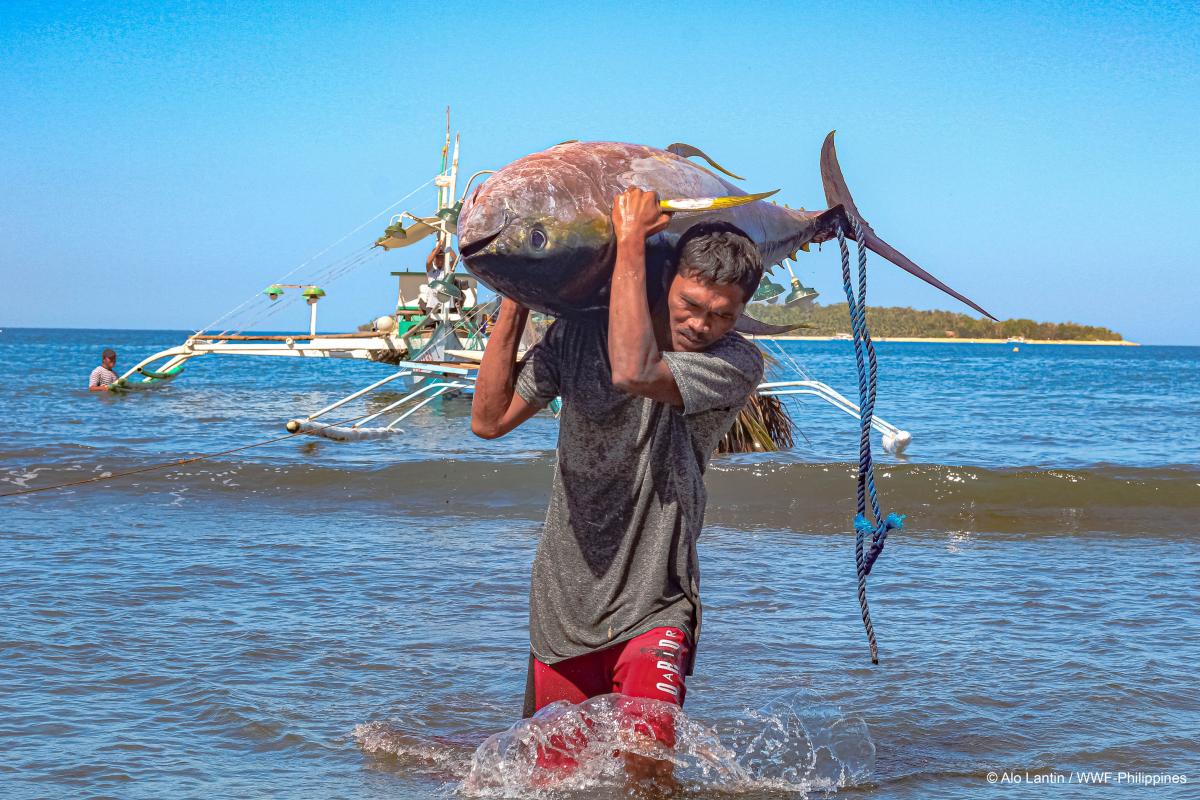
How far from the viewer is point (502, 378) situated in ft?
9.09

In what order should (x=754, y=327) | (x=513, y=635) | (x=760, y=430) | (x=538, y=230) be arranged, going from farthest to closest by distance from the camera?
A: 1. (x=760, y=430)
2. (x=513, y=635)
3. (x=754, y=327)
4. (x=538, y=230)

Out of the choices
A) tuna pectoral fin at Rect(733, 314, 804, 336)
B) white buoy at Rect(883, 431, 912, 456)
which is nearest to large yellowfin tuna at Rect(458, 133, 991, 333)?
tuna pectoral fin at Rect(733, 314, 804, 336)

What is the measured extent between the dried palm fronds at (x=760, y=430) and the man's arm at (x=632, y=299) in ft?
36.4

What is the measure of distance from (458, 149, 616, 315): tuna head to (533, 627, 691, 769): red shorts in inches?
34.6

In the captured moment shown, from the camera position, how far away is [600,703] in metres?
2.81

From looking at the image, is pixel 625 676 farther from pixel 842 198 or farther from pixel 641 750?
pixel 842 198

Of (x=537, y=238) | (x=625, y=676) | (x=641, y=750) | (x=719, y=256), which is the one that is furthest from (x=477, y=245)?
(x=641, y=750)

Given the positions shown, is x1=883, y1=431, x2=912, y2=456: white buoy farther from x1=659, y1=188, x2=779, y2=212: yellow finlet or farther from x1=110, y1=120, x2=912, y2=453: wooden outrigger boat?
x1=659, y1=188, x2=779, y2=212: yellow finlet

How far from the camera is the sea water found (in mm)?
3510

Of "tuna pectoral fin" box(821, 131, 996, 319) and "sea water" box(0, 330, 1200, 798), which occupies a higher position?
"tuna pectoral fin" box(821, 131, 996, 319)

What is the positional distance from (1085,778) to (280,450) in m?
10.9

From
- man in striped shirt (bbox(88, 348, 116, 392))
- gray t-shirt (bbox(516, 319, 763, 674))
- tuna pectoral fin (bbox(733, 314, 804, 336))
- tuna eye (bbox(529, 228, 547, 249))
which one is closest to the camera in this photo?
tuna eye (bbox(529, 228, 547, 249))

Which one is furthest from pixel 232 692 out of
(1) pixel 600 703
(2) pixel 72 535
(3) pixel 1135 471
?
(3) pixel 1135 471

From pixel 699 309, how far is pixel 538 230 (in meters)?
0.45
